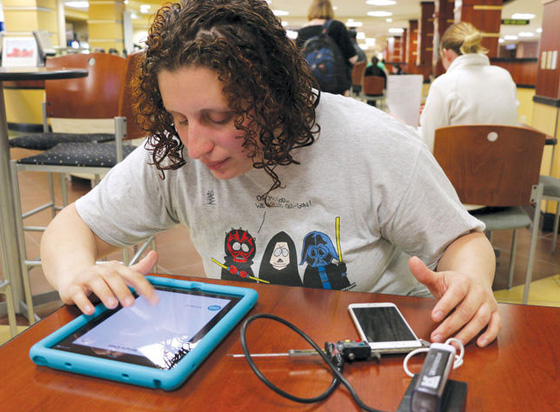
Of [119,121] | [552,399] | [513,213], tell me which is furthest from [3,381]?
[513,213]

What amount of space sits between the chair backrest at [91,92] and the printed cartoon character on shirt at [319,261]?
6.60 feet

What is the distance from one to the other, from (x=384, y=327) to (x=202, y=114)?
426 millimetres

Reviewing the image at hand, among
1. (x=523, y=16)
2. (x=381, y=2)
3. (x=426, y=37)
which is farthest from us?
(x=523, y=16)

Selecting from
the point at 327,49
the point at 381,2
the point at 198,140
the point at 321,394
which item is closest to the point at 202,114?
the point at 198,140

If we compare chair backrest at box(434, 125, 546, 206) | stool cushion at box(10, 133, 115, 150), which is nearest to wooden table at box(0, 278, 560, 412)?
chair backrest at box(434, 125, 546, 206)

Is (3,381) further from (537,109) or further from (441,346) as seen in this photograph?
(537,109)

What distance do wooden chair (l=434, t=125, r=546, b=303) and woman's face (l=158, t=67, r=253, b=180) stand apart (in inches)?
56.9

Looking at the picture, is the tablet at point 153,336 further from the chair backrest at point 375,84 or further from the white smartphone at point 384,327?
the chair backrest at point 375,84

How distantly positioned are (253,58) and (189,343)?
45 centimetres

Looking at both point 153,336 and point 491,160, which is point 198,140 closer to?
point 153,336

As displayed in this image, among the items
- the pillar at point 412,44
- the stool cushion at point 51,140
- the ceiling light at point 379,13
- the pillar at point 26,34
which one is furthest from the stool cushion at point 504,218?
the pillar at point 412,44

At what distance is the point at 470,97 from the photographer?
8.82ft

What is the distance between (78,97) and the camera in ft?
8.87

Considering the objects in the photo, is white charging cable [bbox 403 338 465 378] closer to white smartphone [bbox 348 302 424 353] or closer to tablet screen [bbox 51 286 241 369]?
white smartphone [bbox 348 302 424 353]
